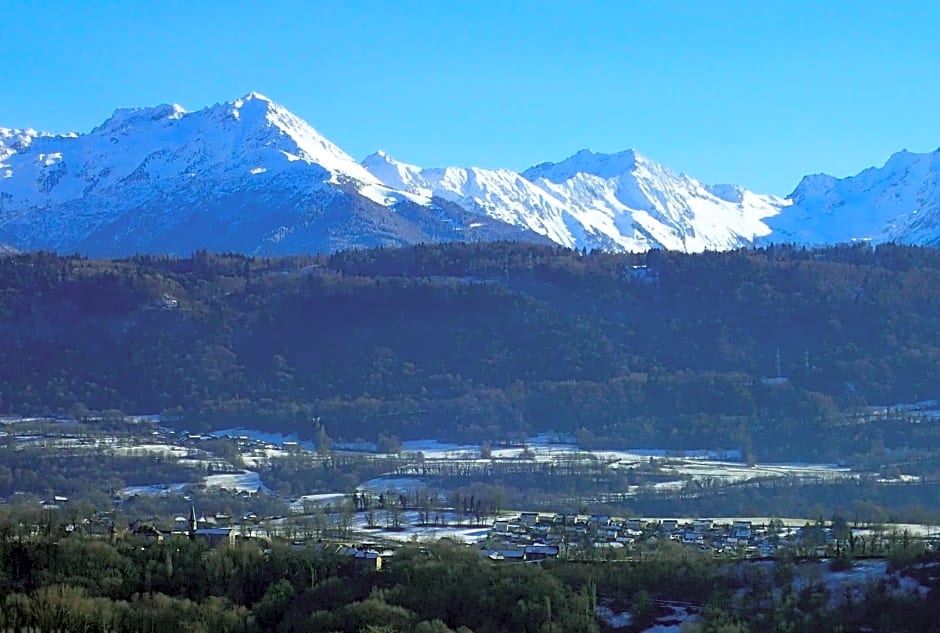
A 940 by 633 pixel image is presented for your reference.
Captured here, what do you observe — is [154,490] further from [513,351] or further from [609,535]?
[513,351]

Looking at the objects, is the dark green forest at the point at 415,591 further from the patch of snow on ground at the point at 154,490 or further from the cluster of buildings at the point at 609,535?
the patch of snow on ground at the point at 154,490

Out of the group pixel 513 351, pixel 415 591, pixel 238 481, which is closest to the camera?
pixel 415 591

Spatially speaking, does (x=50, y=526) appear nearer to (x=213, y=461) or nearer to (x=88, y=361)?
(x=213, y=461)

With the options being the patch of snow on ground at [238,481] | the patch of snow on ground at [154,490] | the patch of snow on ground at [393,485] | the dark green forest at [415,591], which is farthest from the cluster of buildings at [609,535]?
the patch of snow on ground at [154,490]

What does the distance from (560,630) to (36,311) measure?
472ft

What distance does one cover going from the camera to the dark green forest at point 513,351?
150m

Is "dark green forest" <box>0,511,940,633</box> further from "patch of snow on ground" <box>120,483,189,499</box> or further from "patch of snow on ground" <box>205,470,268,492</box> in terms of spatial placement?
"patch of snow on ground" <box>205,470,268,492</box>

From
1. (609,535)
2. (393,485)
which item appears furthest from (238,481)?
(609,535)

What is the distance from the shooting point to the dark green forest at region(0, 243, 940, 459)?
150 meters

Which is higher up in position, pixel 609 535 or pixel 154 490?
pixel 154 490

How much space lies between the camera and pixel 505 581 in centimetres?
Answer: 6269

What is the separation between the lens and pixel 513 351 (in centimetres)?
17200

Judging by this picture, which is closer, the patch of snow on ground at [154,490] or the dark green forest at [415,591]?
the dark green forest at [415,591]

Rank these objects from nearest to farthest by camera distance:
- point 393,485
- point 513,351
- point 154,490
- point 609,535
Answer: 1. point 609,535
2. point 154,490
3. point 393,485
4. point 513,351
